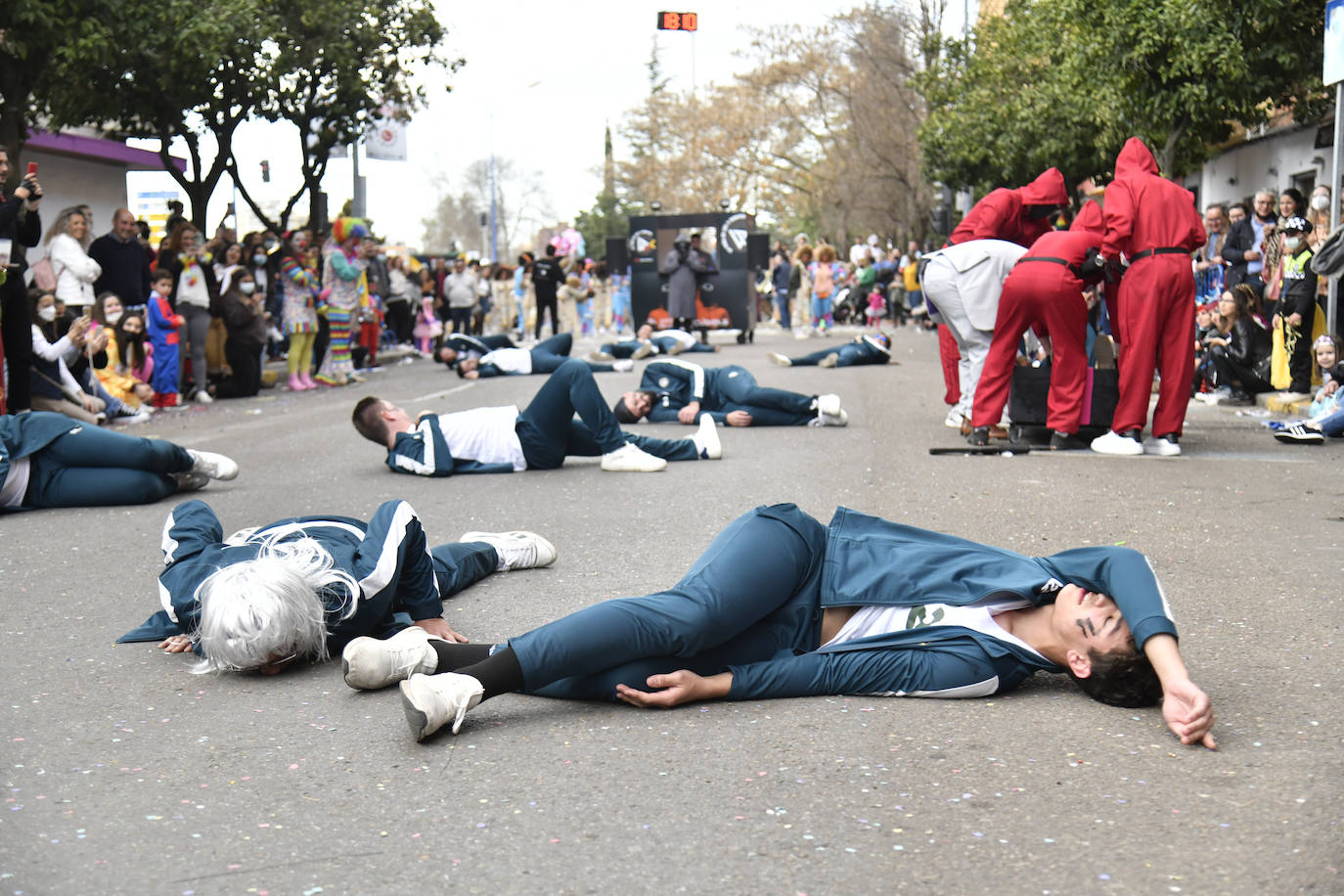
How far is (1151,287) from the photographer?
9828 mm

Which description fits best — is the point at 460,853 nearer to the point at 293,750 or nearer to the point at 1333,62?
the point at 293,750

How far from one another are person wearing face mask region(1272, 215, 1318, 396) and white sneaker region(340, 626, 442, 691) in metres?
10.4

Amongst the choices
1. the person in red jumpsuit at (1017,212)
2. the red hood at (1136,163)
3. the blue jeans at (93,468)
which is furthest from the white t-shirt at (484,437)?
the red hood at (1136,163)

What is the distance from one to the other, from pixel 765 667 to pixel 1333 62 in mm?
9702

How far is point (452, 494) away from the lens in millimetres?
8609

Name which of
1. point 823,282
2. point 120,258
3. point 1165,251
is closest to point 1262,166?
point 823,282

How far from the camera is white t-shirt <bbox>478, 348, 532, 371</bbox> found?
18516 millimetres

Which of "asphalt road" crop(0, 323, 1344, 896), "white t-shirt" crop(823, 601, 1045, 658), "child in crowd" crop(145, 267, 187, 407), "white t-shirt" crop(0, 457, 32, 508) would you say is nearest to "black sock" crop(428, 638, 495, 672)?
"asphalt road" crop(0, 323, 1344, 896)

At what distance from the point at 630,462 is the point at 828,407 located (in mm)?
2962

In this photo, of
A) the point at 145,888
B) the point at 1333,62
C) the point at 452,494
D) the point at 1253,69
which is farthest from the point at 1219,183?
the point at 145,888

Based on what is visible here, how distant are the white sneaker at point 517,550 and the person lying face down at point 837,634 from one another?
70.7 inches

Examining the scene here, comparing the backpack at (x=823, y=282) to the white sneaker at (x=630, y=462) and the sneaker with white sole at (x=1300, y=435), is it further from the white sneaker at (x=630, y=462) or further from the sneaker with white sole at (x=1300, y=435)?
the white sneaker at (x=630, y=462)

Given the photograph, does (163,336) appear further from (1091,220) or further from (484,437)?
(1091,220)

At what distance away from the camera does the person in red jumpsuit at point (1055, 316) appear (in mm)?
10000
